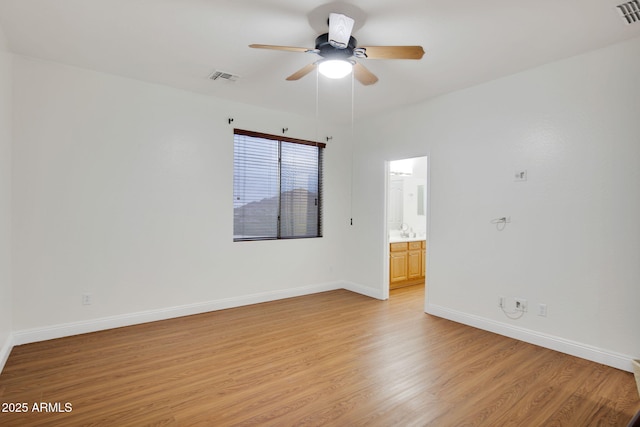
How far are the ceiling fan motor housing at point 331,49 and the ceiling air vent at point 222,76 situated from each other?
4.46 feet

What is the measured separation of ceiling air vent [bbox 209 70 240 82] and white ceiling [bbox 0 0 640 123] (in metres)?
0.09

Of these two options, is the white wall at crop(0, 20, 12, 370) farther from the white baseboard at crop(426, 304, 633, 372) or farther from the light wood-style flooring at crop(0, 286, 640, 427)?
the white baseboard at crop(426, 304, 633, 372)

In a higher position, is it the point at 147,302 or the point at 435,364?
the point at 147,302

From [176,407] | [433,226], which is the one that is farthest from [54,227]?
[433,226]

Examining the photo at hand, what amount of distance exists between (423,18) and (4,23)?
3.28 m

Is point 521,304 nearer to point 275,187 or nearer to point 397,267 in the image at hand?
point 397,267

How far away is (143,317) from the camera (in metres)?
3.88

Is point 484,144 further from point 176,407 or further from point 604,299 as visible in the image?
point 176,407

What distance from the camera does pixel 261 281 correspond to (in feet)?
15.9

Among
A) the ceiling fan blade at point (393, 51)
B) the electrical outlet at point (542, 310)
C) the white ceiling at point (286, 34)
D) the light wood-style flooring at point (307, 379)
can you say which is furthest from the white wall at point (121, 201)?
the electrical outlet at point (542, 310)

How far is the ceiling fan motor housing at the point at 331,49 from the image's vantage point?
2594 mm

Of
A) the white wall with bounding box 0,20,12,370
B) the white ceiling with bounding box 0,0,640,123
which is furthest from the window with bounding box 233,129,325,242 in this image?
the white wall with bounding box 0,20,12,370

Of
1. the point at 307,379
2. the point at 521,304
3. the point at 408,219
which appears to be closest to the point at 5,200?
the point at 307,379

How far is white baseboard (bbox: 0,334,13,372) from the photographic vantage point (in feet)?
9.04
